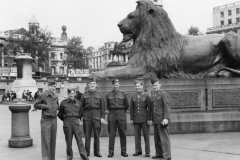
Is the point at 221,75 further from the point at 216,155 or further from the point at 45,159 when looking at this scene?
the point at 45,159

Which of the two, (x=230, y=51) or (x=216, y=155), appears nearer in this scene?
(x=216, y=155)

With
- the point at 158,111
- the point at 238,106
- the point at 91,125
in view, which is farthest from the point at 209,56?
the point at 91,125

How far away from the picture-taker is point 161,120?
6.43m

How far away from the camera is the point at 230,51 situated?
9398 millimetres

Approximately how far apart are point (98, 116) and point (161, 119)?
4.45ft

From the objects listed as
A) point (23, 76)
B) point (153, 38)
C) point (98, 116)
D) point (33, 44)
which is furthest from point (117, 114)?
point (33, 44)

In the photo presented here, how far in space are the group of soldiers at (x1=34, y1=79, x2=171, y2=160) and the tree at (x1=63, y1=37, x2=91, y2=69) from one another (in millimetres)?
65340

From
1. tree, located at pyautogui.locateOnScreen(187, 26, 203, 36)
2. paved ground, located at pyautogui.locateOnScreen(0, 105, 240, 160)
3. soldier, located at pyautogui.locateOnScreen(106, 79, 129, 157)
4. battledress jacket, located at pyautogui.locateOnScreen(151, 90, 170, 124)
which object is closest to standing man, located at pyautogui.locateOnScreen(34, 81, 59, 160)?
paved ground, located at pyautogui.locateOnScreen(0, 105, 240, 160)

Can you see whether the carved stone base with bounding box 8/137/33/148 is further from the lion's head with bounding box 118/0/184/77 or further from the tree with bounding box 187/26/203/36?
the tree with bounding box 187/26/203/36

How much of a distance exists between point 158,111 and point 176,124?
2.73 metres

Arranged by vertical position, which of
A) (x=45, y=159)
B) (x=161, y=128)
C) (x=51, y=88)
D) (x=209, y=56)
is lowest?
(x=45, y=159)

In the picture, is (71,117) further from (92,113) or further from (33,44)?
(33,44)

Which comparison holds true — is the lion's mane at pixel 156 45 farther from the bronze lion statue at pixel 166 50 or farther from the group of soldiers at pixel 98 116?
the group of soldiers at pixel 98 116

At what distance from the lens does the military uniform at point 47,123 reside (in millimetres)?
6371
